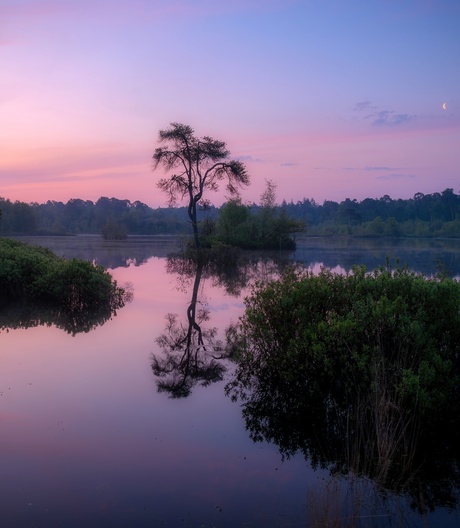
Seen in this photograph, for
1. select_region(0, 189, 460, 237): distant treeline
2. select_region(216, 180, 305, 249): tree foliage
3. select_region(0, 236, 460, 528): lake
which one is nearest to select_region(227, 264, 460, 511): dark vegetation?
select_region(0, 236, 460, 528): lake

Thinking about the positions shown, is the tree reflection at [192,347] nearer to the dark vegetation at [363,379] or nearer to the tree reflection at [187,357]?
the tree reflection at [187,357]

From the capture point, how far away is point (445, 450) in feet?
23.2

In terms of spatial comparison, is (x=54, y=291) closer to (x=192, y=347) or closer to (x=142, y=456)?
(x=192, y=347)

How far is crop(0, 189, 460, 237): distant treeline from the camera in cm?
10081

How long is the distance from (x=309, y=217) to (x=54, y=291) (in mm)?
132803

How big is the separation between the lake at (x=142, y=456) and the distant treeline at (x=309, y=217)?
69.1 metres

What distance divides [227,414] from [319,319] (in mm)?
2136

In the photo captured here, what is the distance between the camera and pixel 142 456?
679 cm

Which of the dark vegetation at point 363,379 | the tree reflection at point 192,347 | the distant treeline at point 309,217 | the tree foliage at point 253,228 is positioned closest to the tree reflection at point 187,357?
the tree reflection at point 192,347

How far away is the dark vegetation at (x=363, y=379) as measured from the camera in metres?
6.53

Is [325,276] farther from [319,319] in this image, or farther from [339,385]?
[339,385]

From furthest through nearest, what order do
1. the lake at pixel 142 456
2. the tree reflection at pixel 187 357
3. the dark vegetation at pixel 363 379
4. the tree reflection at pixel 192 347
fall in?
the tree reflection at pixel 192 347 → the tree reflection at pixel 187 357 → the dark vegetation at pixel 363 379 → the lake at pixel 142 456

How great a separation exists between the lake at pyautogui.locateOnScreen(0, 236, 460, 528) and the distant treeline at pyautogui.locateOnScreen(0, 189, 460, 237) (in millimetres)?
69108

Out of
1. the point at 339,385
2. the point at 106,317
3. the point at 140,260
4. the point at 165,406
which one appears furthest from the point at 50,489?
the point at 140,260
